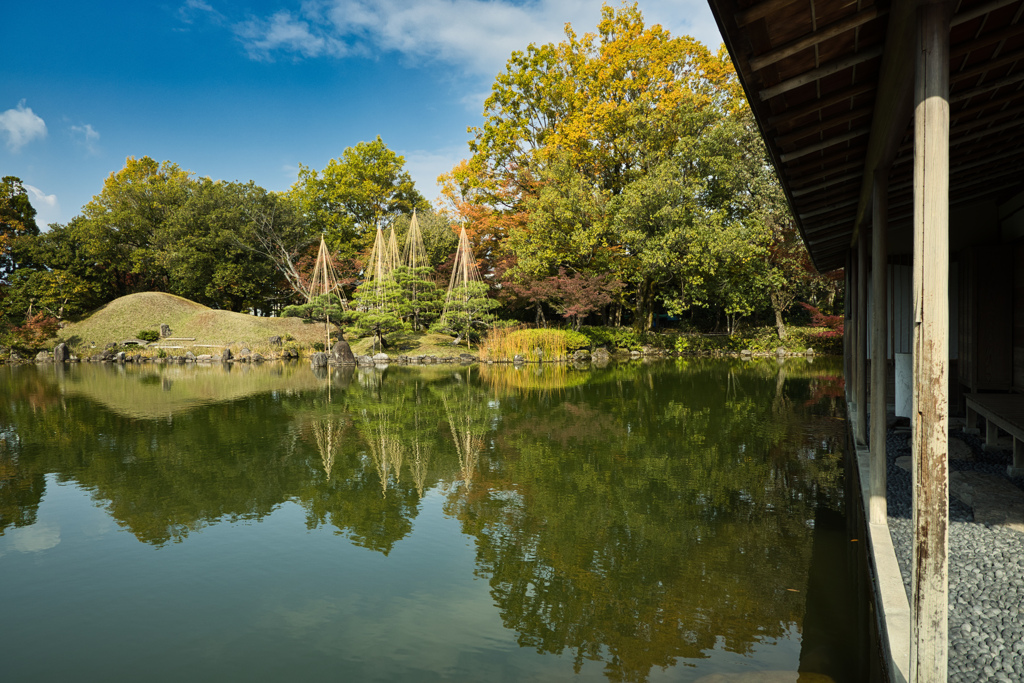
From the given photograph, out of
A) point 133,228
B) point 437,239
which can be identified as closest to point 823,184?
point 437,239

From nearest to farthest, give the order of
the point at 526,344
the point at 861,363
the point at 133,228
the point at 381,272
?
the point at 861,363, the point at 526,344, the point at 381,272, the point at 133,228

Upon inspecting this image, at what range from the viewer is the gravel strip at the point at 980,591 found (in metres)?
2.05

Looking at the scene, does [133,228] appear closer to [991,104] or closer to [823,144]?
[823,144]

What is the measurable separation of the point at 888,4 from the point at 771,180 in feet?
55.5

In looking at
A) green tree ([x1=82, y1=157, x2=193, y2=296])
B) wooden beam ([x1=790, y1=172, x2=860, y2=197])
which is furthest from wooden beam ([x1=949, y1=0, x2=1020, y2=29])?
green tree ([x1=82, y1=157, x2=193, y2=296])

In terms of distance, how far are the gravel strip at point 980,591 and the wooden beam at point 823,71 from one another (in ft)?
7.33

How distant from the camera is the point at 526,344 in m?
18.3

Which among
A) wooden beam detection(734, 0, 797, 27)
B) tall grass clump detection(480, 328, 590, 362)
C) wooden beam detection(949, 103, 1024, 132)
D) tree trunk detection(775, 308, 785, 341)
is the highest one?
wooden beam detection(949, 103, 1024, 132)

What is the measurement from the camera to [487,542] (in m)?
3.94

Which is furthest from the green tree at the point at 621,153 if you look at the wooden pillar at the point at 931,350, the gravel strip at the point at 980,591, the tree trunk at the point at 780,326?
the wooden pillar at the point at 931,350

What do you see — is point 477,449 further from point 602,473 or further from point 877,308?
point 877,308

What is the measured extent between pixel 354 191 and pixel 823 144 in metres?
25.5

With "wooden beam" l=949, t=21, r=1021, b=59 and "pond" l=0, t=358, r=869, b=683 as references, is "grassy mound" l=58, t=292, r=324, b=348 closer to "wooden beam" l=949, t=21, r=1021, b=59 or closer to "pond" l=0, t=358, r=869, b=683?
"pond" l=0, t=358, r=869, b=683

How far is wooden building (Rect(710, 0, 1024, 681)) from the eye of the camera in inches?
69.4
